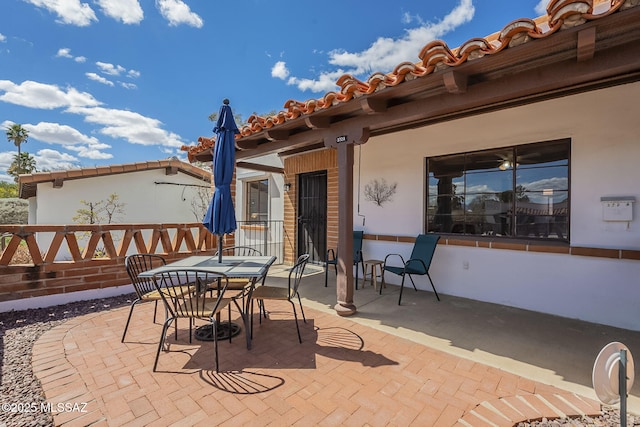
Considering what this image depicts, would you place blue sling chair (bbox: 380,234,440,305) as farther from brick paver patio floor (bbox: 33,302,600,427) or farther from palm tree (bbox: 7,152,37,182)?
palm tree (bbox: 7,152,37,182)

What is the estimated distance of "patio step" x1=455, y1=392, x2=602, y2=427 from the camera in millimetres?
1691

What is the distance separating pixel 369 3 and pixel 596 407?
6.87 metres

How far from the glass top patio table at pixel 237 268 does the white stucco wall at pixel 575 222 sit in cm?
295

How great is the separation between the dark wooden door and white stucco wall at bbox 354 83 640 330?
7.53ft

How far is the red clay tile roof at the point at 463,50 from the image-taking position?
173cm

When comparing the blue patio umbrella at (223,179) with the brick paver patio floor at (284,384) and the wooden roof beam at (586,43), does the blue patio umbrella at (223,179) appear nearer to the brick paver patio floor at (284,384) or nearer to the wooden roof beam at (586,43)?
the brick paver patio floor at (284,384)

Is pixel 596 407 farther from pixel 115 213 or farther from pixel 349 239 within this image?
pixel 115 213

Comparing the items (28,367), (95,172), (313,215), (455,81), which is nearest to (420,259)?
(455,81)

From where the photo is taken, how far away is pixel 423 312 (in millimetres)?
3600

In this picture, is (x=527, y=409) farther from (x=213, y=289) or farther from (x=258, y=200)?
(x=258, y=200)

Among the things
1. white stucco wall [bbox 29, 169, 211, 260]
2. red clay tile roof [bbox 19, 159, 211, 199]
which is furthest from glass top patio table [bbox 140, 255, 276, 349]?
red clay tile roof [bbox 19, 159, 211, 199]

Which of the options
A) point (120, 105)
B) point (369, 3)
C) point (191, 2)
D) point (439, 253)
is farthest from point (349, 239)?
point (120, 105)

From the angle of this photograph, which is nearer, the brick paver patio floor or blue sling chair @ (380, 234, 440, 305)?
the brick paver patio floor

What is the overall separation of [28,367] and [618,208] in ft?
19.4
